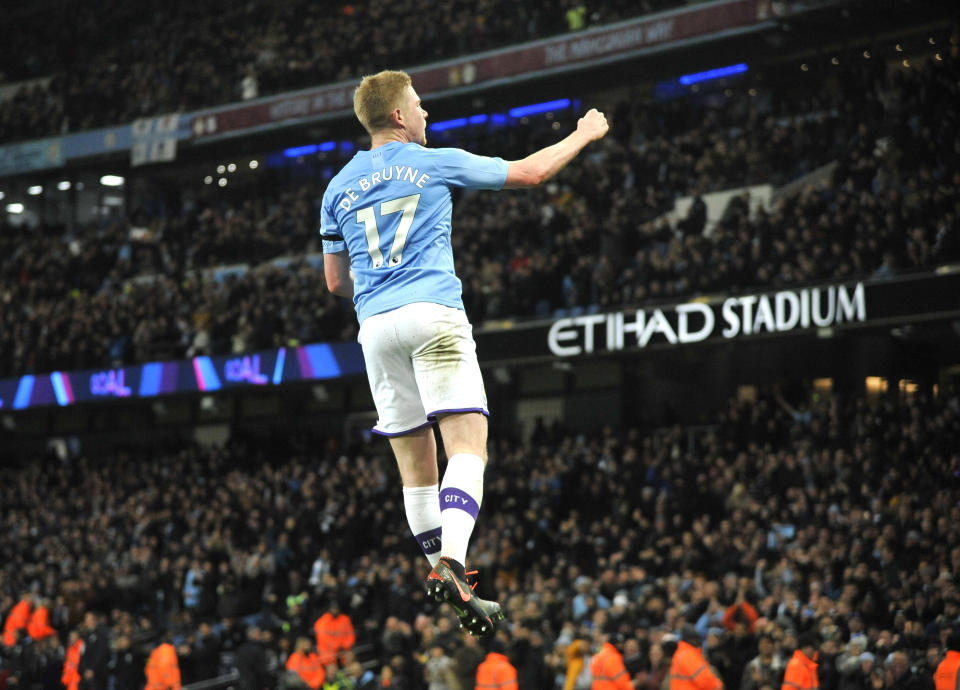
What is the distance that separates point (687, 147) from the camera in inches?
1063

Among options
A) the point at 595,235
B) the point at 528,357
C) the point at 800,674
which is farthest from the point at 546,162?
the point at 595,235

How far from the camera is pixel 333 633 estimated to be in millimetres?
20688

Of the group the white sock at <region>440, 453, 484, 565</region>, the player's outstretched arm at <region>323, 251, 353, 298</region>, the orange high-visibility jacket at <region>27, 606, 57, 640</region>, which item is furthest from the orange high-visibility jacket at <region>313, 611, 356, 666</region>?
the white sock at <region>440, 453, 484, 565</region>

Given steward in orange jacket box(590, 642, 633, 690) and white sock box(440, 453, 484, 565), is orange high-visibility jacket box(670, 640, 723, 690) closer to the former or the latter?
steward in orange jacket box(590, 642, 633, 690)

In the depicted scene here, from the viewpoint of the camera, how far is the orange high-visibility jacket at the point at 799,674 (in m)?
13.7

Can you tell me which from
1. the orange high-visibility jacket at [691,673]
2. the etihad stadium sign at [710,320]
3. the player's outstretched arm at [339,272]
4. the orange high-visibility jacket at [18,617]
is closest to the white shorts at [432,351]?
the player's outstretched arm at [339,272]

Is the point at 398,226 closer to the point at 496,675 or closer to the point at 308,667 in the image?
the point at 496,675

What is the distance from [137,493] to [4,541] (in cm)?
364

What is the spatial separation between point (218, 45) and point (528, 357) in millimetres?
18650

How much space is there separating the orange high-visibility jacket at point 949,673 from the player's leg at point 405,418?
9290 millimetres

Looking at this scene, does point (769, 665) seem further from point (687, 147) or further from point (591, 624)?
point (687, 147)

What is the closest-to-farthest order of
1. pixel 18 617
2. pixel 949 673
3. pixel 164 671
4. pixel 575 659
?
pixel 949 673
pixel 575 659
pixel 164 671
pixel 18 617

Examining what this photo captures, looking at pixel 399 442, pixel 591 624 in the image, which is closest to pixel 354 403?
pixel 591 624

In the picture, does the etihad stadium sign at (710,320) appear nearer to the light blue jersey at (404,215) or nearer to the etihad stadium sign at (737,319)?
the etihad stadium sign at (737,319)
